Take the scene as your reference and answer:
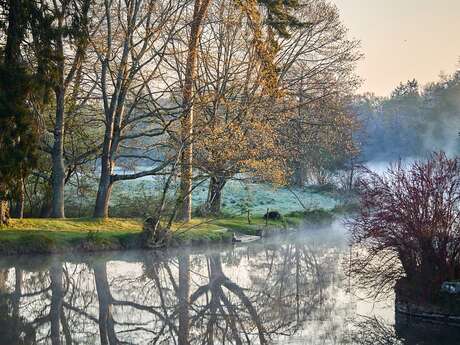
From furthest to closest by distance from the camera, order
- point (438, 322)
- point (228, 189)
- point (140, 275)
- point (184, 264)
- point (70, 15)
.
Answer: point (228, 189) → point (70, 15) → point (184, 264) → point (140, 275) → point (438, 322)

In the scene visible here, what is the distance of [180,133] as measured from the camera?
31.2 m

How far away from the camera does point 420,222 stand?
600 inches

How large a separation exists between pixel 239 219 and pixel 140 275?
759 inches

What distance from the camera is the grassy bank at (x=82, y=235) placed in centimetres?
2545

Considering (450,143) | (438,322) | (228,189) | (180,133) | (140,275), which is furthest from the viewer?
(450,143)

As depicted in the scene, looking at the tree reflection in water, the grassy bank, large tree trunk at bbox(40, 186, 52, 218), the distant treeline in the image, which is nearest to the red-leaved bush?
the tree reflection in water

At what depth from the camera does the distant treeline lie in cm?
8506

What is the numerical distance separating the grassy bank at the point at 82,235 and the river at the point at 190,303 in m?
1.16

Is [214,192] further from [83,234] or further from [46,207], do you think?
[83,234]

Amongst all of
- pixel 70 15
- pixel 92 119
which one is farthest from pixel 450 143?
pixel 70 15

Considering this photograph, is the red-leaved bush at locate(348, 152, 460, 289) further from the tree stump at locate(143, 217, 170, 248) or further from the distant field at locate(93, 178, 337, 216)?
the distant field at locate(93, 178, 337, 216)

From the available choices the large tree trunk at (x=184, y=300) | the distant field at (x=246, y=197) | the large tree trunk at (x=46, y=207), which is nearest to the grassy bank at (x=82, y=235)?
the large tree trunk at (x=184, y=300)

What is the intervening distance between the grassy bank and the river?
1.16 metres

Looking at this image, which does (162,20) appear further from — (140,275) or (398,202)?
(398,202)
